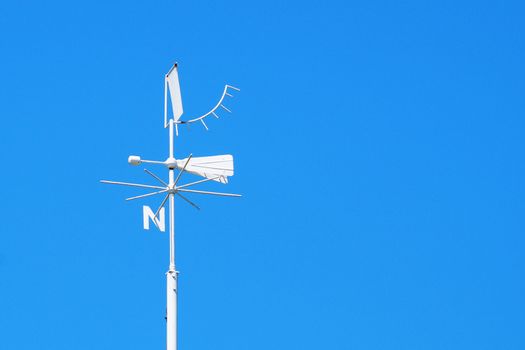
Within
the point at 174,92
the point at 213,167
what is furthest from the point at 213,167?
the point at 174,92

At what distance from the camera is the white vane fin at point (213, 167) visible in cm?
2509

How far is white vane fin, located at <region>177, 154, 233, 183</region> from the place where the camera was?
82.3 feet

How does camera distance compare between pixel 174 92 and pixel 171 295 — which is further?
pixel 174 92

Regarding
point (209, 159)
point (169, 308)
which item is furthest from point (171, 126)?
point (169, 308)

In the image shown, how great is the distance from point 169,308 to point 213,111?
228 inches

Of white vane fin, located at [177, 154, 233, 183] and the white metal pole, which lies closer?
the white metal pole

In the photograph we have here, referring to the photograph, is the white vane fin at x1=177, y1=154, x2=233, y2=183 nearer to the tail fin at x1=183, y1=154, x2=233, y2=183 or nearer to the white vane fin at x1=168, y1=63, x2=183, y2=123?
the tail fin at x1=183, y1=154, x2=233, y2=183

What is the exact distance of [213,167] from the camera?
2548 cm

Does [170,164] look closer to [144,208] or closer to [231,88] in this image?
[144,208]

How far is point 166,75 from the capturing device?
25.8m

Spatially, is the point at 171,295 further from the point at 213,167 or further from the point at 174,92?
the point at 174,92

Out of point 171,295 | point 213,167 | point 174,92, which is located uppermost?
point 174,92

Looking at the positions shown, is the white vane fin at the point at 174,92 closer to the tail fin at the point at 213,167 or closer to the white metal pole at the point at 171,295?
the tail fin at the point at 213,167

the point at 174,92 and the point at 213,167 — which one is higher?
the point at 174,92
